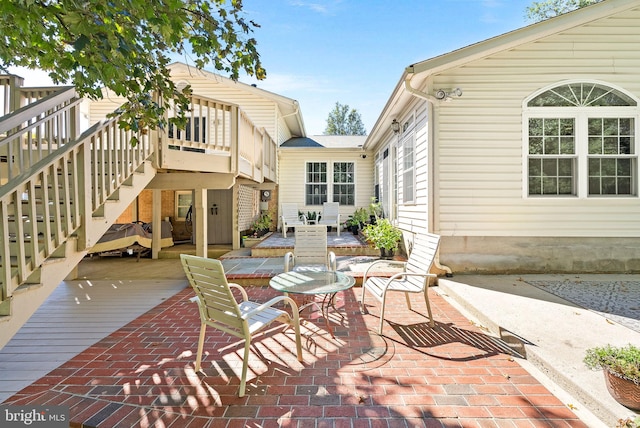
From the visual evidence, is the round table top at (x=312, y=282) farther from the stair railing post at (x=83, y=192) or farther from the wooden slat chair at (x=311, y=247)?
the stair railing post at (x=83, y=192)

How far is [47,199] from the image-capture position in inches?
94.7

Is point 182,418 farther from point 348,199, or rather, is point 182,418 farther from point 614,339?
point 348,199

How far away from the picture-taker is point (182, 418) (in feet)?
6.25

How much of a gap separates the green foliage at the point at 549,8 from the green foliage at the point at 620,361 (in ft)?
62.3

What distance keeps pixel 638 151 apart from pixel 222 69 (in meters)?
6.74

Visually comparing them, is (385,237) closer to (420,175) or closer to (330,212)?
(420,175)

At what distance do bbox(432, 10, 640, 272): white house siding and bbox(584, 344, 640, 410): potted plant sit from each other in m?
3.23

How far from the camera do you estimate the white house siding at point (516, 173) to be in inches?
200

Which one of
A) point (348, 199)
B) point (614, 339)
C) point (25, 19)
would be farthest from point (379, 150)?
point (25, 19)

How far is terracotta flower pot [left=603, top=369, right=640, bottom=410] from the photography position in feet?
5.78

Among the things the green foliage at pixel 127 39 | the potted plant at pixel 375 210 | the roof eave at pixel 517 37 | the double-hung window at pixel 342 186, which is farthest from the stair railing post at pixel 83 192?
the double-hung window at pixel 342 186

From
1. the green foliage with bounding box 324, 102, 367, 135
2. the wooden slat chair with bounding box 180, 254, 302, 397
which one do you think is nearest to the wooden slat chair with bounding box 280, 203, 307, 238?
the wooden slat chair with bounding box 180, 254, 302, 397

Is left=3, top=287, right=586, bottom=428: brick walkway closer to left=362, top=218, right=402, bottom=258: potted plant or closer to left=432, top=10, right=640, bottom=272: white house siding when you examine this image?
left=432, top=10, right=640, bottom=272: white house siding

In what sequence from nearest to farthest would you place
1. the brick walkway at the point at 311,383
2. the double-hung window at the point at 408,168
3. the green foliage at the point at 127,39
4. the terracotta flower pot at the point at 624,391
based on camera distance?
the terracotta flower pot at the point at 624,391 → the brick walkway at the point at 311,383 → the green foliage at the point at 127,39 → the double-hung window at the point at 408,168
